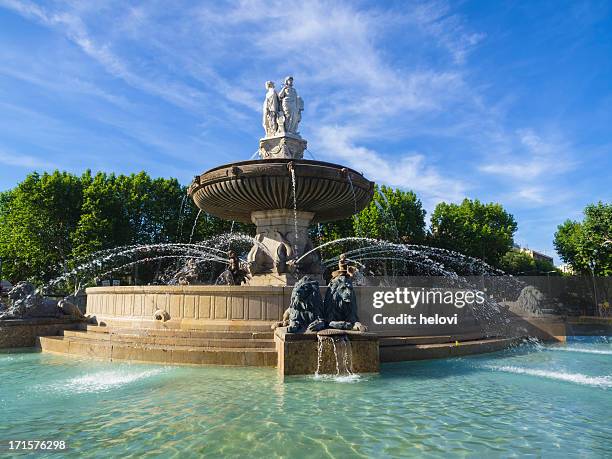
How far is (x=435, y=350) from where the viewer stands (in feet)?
29.8

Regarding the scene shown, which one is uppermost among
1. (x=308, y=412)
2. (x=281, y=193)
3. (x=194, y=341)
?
(x=281, y=193)

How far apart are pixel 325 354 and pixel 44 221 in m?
28.2

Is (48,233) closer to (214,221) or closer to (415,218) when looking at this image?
(214,221)

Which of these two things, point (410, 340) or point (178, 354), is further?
point (410, 340)

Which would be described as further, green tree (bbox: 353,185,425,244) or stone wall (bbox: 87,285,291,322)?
green tree (bbox: 353,185,425,244)

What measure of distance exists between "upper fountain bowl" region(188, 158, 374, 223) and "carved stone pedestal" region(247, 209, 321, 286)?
38 centimetres

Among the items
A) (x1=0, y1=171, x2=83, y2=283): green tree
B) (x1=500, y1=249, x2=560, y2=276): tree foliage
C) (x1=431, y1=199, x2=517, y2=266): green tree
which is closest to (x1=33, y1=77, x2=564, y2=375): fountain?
(x1=0, y1=171, x2=83, y2=283): green tree

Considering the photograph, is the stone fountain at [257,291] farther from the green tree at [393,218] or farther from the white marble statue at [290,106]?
the green tree at [393,218]

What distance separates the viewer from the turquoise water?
4.07m

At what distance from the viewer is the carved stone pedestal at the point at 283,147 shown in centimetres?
1436

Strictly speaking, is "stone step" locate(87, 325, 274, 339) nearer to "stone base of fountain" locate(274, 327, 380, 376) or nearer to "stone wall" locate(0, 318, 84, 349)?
Answer: "stone base of fountain" locate(274, 327, 380, 376)

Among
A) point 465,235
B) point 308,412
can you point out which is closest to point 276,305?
point 308,412

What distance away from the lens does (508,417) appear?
5.04 meters

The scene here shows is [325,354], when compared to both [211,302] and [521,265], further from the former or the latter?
[521,265]
